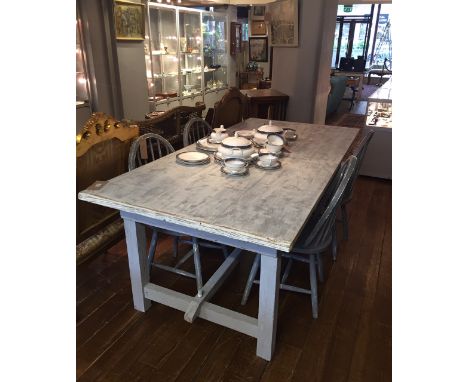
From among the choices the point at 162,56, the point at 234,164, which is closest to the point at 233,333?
the point at 234,164

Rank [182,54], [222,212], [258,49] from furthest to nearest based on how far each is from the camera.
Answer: [258,49]
[182,54]
[222,212]

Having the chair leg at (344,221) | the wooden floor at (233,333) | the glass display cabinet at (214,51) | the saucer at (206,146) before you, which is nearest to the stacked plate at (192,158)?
the saucer at (206,146)

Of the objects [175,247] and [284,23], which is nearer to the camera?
[175,247]

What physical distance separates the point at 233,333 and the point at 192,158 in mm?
941

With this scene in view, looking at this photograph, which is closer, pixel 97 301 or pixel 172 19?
pixel 97 301

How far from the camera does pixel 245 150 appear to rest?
1902mm

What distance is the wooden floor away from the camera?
148 cm

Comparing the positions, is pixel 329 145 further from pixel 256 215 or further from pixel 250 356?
pixel 250 356

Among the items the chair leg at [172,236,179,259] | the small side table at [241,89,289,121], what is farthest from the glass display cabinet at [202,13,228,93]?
the chair leg at [172,236,179,259]

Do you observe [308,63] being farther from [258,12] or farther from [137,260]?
[258,12]

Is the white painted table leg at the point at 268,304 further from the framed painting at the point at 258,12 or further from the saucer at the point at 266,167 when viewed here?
the framed painting at the point at 258,12
